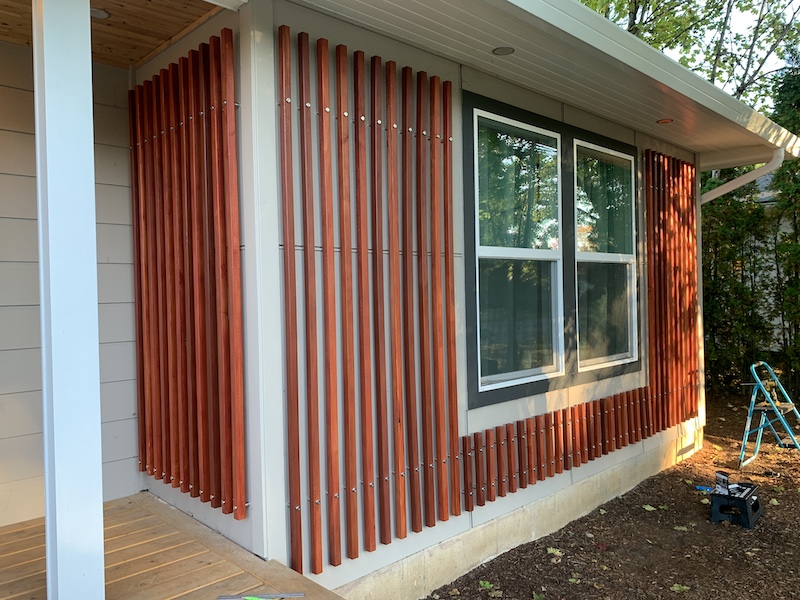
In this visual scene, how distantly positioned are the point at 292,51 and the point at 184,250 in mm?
1010

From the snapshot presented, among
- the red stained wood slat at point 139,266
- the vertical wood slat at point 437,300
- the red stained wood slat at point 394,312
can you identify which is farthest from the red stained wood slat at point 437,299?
the red stained wood slat at point 139,266

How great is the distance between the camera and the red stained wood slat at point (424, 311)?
118 inches

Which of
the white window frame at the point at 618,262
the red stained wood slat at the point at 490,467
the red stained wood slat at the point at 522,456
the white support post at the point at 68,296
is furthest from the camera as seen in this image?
the white window frame at the point at 618,262

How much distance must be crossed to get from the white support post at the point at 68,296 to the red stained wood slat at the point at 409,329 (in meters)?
1.52

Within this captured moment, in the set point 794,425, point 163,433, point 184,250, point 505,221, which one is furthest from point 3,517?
point 794,425

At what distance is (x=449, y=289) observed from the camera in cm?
316

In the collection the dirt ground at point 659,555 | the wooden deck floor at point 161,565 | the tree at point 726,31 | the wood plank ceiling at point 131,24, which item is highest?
the tree at point 726,31

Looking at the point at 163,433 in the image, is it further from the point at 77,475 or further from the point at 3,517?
the point at 77,475

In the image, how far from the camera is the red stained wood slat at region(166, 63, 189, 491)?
9.08 ft

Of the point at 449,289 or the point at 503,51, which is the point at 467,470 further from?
the point at 503,51

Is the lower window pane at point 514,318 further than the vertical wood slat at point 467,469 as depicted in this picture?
Yes

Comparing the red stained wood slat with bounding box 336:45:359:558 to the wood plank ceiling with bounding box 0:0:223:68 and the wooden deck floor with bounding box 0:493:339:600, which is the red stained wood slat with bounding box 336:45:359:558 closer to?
the wooden deck floor with bounding box 0:493:339:600

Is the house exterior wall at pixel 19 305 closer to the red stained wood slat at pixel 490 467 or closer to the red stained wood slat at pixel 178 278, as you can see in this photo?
the red stained wood slat at pixel 178 278

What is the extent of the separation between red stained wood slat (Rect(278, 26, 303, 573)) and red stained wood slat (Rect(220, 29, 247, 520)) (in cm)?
18
